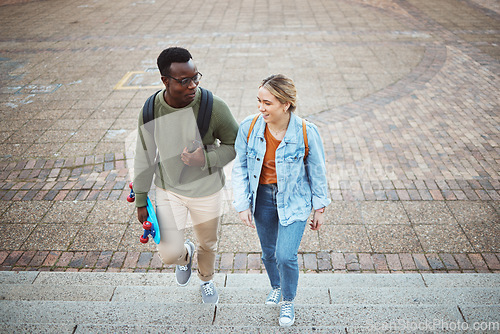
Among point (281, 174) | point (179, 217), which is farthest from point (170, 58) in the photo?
point (179, 217)

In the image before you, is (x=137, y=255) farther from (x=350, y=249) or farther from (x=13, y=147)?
(x=13, y=147)

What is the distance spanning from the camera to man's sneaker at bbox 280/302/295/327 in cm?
267

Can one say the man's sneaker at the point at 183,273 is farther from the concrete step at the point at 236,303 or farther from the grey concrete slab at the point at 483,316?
the grey concrete slab at the point at 483,316

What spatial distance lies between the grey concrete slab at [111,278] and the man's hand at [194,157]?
4.51 feet

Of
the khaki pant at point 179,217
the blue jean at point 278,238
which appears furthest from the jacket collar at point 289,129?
the khaki pant at point 179,217

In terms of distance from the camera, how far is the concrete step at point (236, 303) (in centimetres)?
251

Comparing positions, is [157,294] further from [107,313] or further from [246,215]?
[246,215]

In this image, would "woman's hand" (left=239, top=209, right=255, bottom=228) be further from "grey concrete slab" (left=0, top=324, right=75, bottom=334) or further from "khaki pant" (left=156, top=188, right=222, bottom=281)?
"grey concrete slab" (left=0, top=324, right=75, bottom=334)

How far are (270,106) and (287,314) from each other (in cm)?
154

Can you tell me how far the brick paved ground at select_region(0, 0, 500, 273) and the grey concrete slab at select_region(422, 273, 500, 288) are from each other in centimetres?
24

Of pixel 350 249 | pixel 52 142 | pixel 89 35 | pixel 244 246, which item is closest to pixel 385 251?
pixel 350 249

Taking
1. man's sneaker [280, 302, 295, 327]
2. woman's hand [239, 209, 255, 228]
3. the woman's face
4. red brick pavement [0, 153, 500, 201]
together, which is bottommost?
red brick pavement [0, 153, 500, 201]

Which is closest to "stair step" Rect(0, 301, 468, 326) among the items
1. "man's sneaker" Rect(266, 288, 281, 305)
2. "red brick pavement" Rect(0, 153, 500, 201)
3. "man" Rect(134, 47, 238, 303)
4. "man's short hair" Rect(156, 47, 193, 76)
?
"man's sneaker" Rect(266, 288, 281, 305)

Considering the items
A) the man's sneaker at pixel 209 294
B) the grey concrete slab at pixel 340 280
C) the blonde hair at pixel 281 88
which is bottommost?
the grey concrete slab at pixel 340 280
